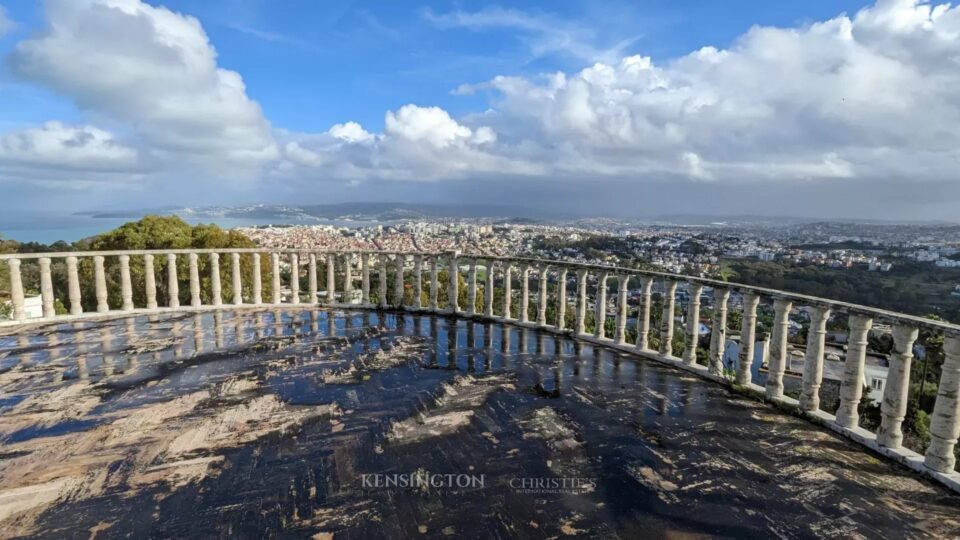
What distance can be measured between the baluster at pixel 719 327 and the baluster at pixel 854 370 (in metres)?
1.42

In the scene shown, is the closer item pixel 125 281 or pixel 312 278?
pixel 125 281

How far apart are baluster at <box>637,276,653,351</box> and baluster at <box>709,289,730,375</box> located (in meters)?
0.98

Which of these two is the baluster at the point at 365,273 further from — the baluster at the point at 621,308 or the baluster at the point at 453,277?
the baluster at the point at 621,308

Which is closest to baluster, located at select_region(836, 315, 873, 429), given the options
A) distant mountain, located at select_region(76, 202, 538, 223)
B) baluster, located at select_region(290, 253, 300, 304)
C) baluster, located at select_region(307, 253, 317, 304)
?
baluster, located at select_region(307, 253, 317, 304)

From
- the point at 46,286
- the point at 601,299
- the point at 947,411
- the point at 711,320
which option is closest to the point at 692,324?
the point at 711,320

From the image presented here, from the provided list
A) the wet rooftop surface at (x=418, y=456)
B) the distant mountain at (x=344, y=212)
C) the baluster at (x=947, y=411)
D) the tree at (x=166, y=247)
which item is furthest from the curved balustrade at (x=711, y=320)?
the distant mountain at (x=344, y=212)

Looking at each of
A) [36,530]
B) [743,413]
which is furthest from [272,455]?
[743,413]

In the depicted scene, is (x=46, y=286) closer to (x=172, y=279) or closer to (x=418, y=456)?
(x=172, y=279)

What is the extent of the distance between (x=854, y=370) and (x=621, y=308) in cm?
304

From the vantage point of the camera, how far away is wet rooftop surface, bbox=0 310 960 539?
10.3 feet

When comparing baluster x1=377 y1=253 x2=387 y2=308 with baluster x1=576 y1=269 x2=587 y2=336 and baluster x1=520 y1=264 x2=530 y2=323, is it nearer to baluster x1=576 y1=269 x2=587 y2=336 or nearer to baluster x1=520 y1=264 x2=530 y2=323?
baluster x1=520 y1=264 x2=530 y2=323

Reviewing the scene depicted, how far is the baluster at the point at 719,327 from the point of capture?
5.89 m

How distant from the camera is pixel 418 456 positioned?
3.93 m

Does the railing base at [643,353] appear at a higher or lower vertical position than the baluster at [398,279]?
lower
